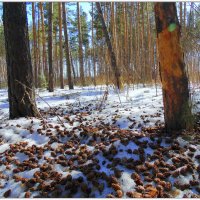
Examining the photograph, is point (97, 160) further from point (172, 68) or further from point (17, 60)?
point (17, 60)

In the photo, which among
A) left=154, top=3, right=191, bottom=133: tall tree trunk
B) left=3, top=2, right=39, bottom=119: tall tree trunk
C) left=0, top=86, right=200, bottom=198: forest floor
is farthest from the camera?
left=3, top=2, right=39, bottom=119: tall tree trunk

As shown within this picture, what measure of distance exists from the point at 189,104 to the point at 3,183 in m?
2.28

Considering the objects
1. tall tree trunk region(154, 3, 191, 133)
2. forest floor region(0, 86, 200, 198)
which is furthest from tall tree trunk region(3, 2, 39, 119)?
tall tree trunk region(154, 3, 191, 133)

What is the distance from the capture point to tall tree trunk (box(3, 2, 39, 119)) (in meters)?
4.36

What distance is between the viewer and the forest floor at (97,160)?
229cm

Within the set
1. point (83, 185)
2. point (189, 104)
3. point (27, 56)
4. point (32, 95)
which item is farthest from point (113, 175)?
point (27, 56)

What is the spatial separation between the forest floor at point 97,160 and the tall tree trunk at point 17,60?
0.53m

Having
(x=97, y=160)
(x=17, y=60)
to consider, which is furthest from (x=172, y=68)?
(x=17, y=60)

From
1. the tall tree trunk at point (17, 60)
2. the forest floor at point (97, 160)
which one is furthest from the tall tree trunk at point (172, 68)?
the tall tree trunk at point (17, 60)

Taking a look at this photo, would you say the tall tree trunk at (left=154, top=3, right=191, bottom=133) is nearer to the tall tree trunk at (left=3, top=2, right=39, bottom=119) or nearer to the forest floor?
the forest floor

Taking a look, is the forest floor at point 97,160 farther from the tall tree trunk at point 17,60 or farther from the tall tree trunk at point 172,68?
the tall tree trunk at point 17,60

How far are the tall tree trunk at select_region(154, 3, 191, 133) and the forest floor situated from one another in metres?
0.23

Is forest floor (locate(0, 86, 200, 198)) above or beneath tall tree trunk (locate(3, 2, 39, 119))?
beneath

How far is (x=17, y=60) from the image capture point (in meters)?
4.38
